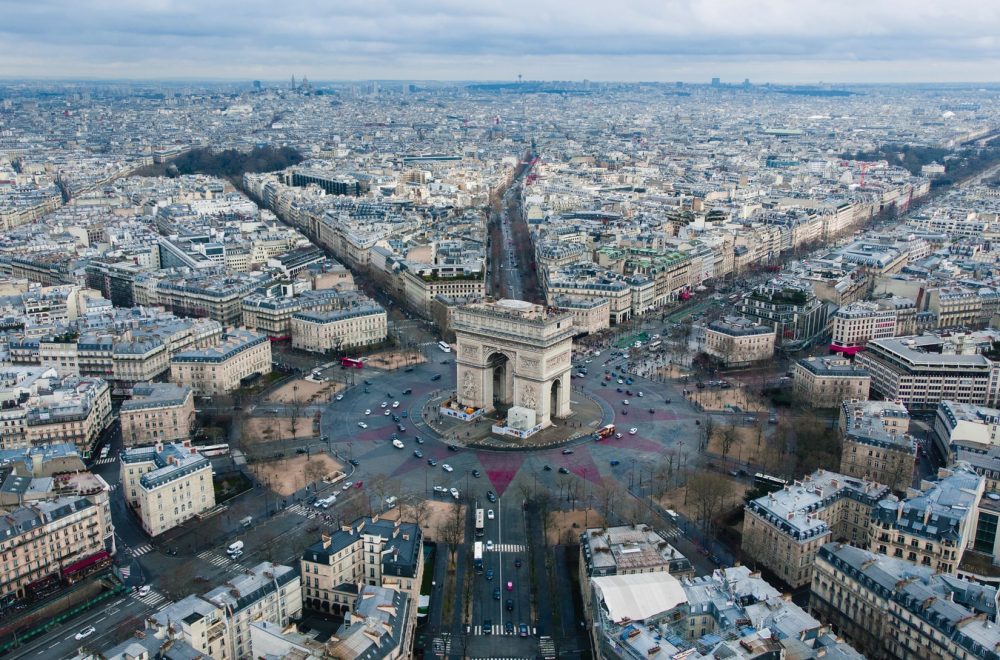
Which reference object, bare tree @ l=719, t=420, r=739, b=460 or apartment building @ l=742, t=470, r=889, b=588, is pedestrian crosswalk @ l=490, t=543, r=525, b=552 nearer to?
apartment building @ l=742, t=470, r=889, b=588

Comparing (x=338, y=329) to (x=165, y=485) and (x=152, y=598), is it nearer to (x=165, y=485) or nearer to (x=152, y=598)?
(x=165, y=485)

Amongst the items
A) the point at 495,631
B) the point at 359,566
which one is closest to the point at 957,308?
the point at 495,631

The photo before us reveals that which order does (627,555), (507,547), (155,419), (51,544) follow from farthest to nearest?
(155,419)
(507,547)
(51,544)
(627,555)

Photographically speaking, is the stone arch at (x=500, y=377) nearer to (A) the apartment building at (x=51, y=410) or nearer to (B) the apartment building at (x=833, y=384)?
(B) the apartment building at (x=833, y=384)

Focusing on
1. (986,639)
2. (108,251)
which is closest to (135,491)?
(986,639)

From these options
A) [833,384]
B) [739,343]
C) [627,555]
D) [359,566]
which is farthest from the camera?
[739,343]

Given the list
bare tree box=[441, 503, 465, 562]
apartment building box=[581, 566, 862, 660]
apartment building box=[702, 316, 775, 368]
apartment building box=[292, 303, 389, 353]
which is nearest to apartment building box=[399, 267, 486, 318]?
apartment building box=[292, 303, 389, 353]
